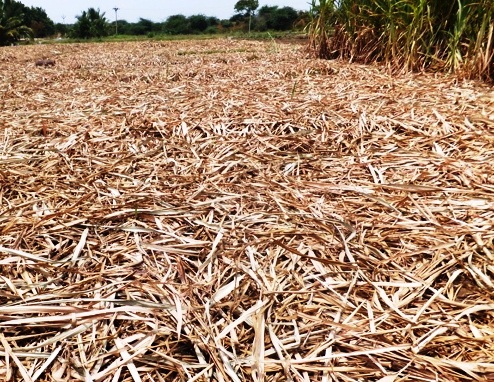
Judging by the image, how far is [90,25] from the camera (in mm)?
36938

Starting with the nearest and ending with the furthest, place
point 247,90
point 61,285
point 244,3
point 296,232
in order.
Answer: point 61,285, point 296,232, point 247,90, point 244,3

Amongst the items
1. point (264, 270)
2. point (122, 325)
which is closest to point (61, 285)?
point (122, 325)

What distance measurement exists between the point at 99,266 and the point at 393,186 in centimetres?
110

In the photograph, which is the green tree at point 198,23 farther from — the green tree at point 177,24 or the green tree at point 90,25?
the green tree at point 90,25

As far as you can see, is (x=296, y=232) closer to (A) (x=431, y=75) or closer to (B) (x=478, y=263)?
(B) (x=478, y=263)

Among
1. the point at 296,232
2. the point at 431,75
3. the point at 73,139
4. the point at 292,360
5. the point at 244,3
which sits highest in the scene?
the point at 244,3

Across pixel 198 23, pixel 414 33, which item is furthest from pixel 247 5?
pixel 414 33

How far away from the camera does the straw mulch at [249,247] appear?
88 centimetres

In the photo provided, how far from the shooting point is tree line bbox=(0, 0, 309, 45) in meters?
27.6

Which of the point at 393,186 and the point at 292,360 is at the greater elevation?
the point at 393,186

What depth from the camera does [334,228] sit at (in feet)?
4.16

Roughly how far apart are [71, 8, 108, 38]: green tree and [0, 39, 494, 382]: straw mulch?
3999 cm

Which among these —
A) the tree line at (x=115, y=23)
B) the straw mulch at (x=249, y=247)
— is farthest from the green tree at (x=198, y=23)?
the straw mulch at (x=249, y=247)

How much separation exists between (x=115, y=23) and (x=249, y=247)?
62732mm
